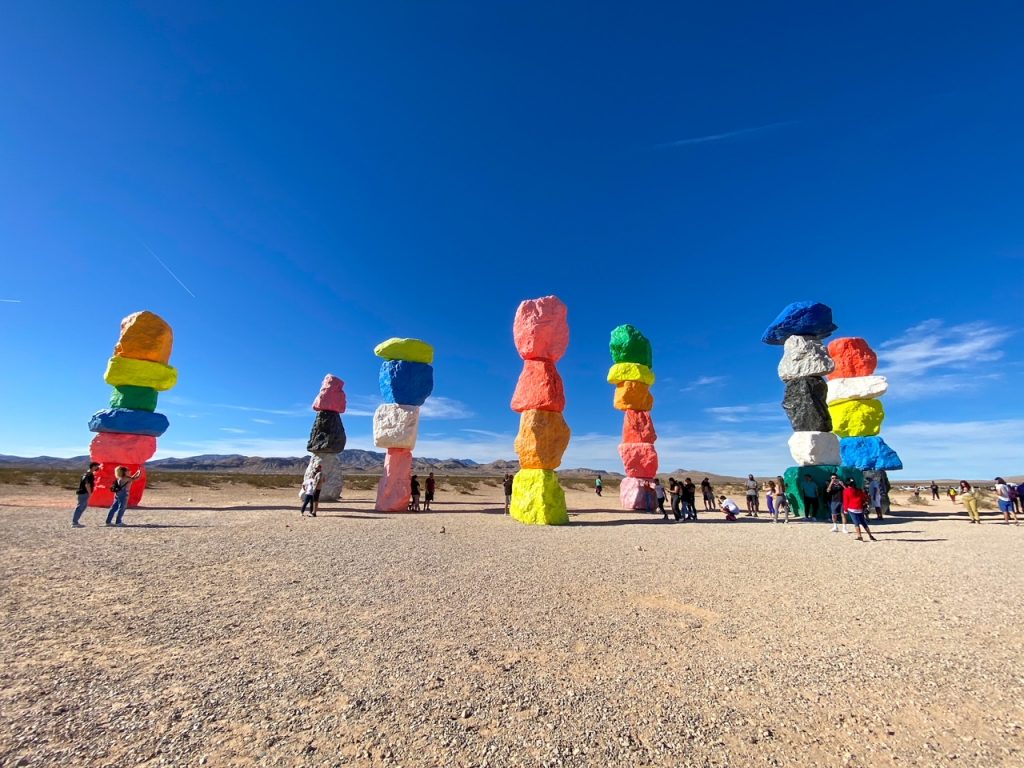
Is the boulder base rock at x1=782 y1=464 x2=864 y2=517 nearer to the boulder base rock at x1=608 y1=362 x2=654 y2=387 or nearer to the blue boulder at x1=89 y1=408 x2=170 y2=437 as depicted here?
the boulder base rock at x1=608 y1=362 x2=654 y2=387

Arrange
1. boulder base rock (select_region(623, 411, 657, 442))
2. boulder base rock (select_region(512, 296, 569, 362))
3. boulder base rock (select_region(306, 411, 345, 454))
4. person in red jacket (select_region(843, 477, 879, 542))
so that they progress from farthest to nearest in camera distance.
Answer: boulder base rock (select_region(306, 411, 345, 454)), boulder base rock (select_region(623, 411, 657, 442)), boulder base rock (select_region(512, 296, 569, 362)), person in red jacket (select_region(843, 477, 879, 542))

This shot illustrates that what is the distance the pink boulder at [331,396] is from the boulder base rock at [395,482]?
6.25 m

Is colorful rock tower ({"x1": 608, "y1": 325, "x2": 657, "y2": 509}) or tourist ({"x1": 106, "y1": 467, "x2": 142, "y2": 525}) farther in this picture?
colorful rock tower ({"x1": 608, "y1": 325, "x2": 657, "y2": 509})

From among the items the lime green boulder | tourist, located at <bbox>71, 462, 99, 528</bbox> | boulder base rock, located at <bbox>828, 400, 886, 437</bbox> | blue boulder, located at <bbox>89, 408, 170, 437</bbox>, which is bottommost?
tourist, located at <bbox>71, 462, 99, 528</bbox>

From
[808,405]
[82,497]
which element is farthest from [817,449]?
[82,497]

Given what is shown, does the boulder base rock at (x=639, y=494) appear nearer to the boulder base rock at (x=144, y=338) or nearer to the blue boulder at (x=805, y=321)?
the blue boulder at (x=805, y=321)

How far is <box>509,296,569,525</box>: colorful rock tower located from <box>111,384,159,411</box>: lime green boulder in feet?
44.3

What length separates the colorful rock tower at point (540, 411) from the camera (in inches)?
567

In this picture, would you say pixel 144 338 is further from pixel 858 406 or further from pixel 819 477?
pixel 858 406

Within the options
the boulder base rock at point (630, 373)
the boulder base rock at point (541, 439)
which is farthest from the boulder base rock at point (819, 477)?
the boulder base rock at point (541, 439)

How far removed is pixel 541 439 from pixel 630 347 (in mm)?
7781

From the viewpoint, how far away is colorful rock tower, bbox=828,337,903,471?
1773cm

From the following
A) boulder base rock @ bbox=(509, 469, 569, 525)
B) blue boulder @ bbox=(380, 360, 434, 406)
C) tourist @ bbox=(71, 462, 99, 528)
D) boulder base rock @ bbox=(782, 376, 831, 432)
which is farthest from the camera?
blue boulder @ bbox=(380, 360, 434, 406)

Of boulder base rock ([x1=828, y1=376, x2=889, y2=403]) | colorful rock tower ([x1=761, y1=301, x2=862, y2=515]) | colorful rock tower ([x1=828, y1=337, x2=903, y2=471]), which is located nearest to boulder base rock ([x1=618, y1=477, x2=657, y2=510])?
colorful rock tower ([x1=761, y1=301, x2=862, y2=515])
